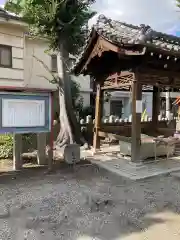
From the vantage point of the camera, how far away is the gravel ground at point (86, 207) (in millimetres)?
3990

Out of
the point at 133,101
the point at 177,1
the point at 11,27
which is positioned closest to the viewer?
the point at 133,101

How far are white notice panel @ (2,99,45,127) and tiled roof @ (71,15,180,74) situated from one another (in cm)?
274

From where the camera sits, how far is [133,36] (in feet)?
22.3

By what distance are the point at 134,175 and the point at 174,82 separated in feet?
12.0

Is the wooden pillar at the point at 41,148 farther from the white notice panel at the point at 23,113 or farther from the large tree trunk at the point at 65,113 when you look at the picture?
the large tree trunk at the point at 65,113

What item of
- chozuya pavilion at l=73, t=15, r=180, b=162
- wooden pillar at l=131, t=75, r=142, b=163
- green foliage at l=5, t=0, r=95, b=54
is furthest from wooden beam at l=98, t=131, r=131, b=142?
green foliage at l=5, t=0, r=95, b=54

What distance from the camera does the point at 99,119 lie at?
32.2 feet

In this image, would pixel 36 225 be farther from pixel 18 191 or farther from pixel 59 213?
pixel 18 191

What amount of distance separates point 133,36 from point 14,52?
336 inches

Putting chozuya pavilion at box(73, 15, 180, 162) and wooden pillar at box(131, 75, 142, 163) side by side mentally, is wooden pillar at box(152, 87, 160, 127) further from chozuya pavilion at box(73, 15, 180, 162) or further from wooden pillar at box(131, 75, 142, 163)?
wooden pillar at box(131, 75, 142, 163)

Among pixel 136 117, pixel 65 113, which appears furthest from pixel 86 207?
pixel 65 113

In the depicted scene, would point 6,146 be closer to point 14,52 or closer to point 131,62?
point 131,62

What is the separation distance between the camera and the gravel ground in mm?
3990

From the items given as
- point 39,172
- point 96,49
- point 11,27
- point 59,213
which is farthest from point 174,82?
point 11,27
